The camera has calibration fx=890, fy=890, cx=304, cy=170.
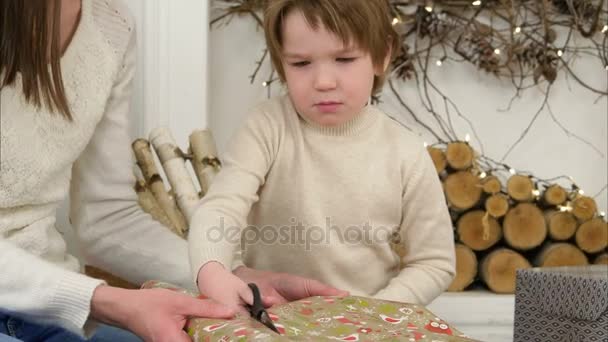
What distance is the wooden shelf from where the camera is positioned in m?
2.45

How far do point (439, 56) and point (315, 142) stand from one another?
127cm

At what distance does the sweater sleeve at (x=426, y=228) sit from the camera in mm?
1396


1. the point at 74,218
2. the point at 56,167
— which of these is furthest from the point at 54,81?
the point at 74,218

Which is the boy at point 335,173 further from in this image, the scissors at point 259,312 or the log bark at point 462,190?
the log bark at point 462,190

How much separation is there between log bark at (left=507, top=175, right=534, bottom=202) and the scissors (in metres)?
1.53

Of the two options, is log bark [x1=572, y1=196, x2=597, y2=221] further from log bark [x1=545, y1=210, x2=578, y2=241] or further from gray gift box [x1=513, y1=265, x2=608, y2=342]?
gray gift box [x1=513, y1=265, x2=608, y2=342]

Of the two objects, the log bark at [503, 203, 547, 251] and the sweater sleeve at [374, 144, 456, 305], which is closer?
the sweater sleeve at [374, 144, 456, 305]

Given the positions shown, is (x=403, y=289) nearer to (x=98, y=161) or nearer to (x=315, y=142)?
(x=315, y=142)

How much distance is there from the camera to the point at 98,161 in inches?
56.8

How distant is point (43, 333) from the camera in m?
1.23

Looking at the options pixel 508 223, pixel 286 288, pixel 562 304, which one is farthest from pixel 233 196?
pixel 508 223

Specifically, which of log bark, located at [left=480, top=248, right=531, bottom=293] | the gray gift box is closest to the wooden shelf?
log bark, located at [left=480, top=248, right=531, bottom=293]

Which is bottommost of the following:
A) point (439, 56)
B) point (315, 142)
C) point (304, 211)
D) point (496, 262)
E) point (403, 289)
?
point (496, 262)

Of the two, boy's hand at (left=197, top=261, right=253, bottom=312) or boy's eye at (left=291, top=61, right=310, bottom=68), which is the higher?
boy's eye at (left=291, top=61, right=310, bottom=68)
